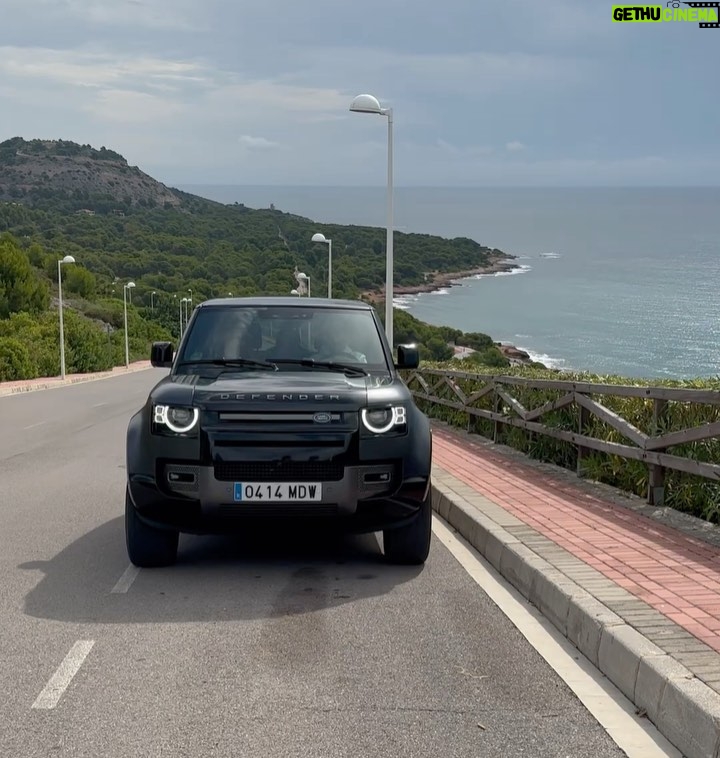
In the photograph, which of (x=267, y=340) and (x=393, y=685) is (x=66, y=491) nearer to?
(x=267, y=340)

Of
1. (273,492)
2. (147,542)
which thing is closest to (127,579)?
(147,542)

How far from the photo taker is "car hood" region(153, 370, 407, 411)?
260 inches

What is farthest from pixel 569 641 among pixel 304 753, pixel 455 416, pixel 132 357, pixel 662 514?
pixel 132 357

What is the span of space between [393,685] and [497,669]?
57 cm

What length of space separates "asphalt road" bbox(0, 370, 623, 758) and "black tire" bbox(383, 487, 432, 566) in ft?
0.42

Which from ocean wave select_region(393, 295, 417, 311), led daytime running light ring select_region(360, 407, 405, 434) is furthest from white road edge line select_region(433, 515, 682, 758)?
ocean wave select_region(393, 295, 417, 311)

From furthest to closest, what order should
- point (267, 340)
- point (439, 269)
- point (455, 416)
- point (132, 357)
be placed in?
point (439, 269)
point (132, 357)
point (455, 416)
point (267, 340)

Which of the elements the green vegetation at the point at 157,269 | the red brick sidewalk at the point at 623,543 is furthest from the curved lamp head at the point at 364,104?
the green vegetation at the point at 157,269

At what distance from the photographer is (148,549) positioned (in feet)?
23.1

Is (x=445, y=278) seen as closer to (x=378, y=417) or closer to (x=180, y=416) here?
(x=378, y=417)

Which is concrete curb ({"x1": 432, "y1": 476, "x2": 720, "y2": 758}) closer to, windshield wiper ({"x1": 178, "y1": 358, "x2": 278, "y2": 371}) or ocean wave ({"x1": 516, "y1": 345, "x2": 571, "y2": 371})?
windshield wiper ({"x1": 178, "y1": 358, "x2": 278, "y2": 371})

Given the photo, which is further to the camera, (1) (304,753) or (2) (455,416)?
(2) (455,416)

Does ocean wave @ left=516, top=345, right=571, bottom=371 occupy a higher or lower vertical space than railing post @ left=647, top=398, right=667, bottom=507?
lower

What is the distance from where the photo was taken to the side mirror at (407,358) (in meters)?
8.15
